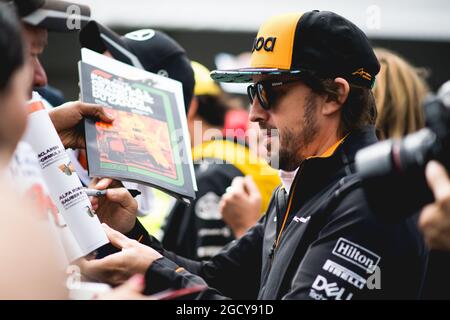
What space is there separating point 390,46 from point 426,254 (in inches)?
286

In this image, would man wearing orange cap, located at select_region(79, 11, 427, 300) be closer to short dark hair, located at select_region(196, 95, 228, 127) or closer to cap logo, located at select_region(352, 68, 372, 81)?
cap logo, located at select_region(352, 68, 372, 81)

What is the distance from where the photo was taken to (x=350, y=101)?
7.77 ft

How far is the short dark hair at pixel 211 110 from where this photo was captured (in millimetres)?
4719

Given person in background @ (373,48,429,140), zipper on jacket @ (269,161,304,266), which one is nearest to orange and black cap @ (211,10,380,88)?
zipper on jacket @ (269,161,304,266)

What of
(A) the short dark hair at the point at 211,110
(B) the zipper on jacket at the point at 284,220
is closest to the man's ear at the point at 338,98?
(B) the zipper on jacket at the point at 284,220

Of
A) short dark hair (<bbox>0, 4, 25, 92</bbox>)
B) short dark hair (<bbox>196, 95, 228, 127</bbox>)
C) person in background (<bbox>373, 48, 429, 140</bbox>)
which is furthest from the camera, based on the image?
short dark hair (<bbox>196, 95, 228, 127</bbox>)

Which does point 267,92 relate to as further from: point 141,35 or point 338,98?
point 141,35

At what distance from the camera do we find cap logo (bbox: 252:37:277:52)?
232 cm

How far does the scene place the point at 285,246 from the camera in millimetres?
2166

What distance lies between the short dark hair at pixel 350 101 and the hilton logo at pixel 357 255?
507mm

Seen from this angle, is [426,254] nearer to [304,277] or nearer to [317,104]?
[304,277]

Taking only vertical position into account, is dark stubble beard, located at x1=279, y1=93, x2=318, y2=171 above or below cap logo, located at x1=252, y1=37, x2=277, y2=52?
below

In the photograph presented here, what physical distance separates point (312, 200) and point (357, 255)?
0.30 meters

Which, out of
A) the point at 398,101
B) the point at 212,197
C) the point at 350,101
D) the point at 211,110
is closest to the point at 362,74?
the point at 350,101
